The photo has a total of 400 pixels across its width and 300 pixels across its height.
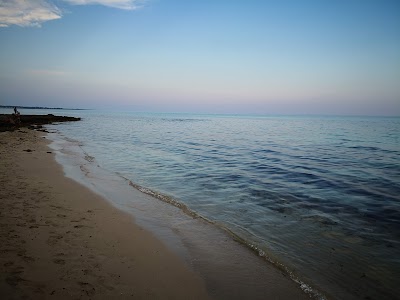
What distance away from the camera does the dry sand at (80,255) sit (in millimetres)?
3676

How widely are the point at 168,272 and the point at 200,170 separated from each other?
9.44 meters

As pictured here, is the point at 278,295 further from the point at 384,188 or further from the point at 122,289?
the point at 384,188

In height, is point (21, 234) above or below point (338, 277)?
above

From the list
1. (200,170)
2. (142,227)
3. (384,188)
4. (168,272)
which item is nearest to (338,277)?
(168,272)

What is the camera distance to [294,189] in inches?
410

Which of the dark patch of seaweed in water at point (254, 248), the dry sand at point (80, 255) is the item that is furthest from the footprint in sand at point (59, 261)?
the dark patch of seaweed in water at point (254, 248)

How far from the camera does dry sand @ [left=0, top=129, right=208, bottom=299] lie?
3.68 meters

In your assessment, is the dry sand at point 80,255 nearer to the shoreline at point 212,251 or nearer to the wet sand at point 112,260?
the wet sand at point 112,260

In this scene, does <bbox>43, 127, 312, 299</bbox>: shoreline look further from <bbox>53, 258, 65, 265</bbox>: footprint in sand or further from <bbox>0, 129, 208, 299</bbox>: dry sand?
<bbox>53, 258, 65, 265</bbox>: footprint in sand

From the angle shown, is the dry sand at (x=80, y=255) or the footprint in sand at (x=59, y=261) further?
the footprint in sand at (x=59, y=261)

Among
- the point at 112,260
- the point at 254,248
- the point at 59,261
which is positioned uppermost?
the point at 59,261

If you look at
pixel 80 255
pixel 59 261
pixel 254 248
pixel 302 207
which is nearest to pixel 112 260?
pixel 80 255

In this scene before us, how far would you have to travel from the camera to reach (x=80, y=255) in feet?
15.0

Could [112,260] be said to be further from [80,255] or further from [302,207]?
[302,207]
